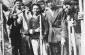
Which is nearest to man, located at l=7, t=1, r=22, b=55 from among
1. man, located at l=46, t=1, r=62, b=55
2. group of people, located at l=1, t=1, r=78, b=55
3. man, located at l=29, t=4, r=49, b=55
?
group of people, located at l=1, t=1, r=78, b=55

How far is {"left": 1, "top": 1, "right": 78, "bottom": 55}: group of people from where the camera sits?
192 inches

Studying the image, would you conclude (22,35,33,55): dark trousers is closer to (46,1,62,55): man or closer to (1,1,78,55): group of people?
(1,1,78,55): group of people

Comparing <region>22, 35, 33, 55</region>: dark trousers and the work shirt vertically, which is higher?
the work shirt

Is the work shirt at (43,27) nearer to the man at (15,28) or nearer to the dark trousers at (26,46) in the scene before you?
the dark trousers at (26,46)

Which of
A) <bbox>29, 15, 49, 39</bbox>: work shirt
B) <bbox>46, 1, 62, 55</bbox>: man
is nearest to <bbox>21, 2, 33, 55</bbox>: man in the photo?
<bbox>29, 15, 49, 39</bbox>: work shirt

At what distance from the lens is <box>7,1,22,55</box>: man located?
497 centimetres

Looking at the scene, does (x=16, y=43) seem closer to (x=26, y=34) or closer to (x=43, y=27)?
(x=26, y=34)

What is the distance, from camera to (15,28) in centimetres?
498

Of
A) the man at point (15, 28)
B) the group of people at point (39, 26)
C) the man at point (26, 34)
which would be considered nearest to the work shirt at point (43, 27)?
the group of people at point (39, 26)

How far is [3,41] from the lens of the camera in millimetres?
4984

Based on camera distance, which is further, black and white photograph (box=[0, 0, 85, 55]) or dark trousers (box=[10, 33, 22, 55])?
dark trousers (box=[10, 33, 22, 55])

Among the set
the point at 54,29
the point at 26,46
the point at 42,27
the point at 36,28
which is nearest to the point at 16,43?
the point at 26,46

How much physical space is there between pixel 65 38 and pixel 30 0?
102 centimetres

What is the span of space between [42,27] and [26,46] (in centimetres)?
50
